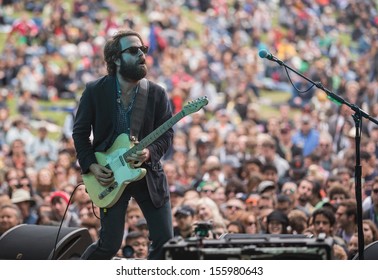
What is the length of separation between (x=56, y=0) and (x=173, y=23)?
307 cm

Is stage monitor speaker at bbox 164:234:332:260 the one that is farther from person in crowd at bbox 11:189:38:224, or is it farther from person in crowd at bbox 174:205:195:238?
person in crowd at bbox 11:189:38:224

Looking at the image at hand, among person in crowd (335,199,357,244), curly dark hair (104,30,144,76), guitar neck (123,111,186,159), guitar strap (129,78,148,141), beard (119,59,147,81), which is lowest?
person in crowd (335,199,357,244)

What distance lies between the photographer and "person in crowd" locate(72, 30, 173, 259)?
28.3ft

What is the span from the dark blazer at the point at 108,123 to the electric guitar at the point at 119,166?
74 millimetres

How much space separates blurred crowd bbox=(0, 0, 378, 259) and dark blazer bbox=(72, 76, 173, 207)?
550 millimetres

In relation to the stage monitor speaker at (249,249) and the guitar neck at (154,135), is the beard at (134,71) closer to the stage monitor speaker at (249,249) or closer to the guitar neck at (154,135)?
the guitar neck at (154,135)

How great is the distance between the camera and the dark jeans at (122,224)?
28.3 ft

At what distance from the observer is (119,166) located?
28.2ft

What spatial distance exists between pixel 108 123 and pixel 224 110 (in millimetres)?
15524

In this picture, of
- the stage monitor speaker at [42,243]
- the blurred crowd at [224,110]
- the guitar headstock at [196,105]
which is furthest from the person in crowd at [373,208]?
the guitar headstock at [196,105]

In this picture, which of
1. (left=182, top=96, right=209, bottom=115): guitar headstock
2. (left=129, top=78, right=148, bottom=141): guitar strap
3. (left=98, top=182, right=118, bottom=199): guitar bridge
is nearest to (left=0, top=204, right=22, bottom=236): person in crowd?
(left=98, top=182, right=118, bottom=199): guitar bridge

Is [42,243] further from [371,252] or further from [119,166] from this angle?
[371,252]
